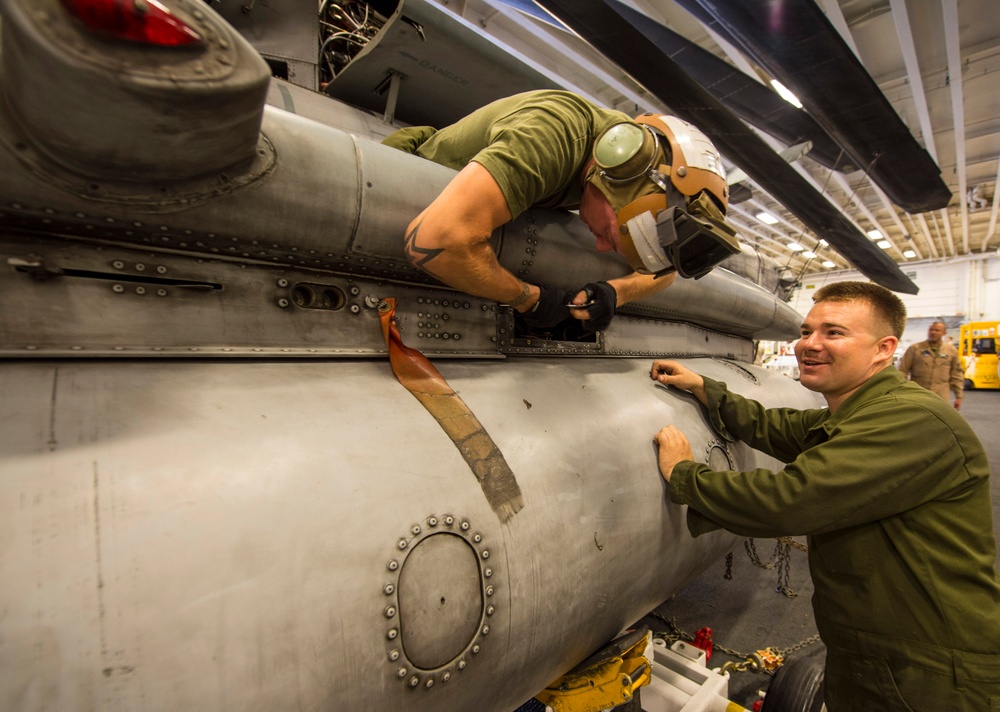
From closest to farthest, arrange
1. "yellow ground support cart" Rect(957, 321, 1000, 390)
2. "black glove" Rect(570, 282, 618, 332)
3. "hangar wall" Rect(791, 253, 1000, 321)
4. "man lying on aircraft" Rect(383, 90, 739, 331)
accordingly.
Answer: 1. "man lying on aircraft" Rect(383, 90, 739, 331)
2. "black glove" Rect(570, 282, 618, 332)
3. "yellow ground support cart" Rect(957, 321, 1000, 390)
4. "hangar wall" Rect(791, 253, 1000, 321)

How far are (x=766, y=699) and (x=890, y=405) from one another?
1.48 metres

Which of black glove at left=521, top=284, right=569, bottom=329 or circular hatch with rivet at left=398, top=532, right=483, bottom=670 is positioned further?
black glove at left=521, top=284, right=569, bottom=329

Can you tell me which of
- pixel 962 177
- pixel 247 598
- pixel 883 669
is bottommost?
pixel 883 669

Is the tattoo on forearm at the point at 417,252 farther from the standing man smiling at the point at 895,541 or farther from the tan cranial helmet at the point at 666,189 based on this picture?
the standing man smiling at the point at 895,541

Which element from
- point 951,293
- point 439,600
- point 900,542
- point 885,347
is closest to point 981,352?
point 951,293

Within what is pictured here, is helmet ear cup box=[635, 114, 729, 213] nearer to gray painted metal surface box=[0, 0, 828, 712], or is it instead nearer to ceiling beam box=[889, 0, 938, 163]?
gray painted metal surface box=[0, 0, 828, 712]

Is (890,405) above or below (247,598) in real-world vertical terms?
above

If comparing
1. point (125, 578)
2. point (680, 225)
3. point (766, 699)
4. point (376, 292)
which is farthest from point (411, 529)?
point (766, 699)

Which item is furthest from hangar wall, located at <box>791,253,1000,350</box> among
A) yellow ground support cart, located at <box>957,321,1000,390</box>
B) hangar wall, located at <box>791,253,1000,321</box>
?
yellow ground support cart, located at <box>957,321,1000,390</box>

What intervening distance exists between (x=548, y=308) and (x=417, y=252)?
0.60 meters

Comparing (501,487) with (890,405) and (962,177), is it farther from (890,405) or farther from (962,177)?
(962,177)

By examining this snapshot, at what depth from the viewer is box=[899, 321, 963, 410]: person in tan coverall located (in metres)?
6.23

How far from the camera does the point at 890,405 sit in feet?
4.95

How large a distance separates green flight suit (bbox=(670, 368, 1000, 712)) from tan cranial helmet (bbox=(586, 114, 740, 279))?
0.79 m
